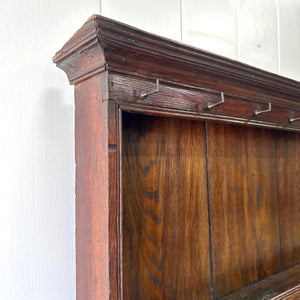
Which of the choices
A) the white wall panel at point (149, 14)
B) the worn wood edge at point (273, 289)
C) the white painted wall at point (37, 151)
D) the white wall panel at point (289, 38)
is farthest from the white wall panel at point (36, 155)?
the white wall panel at point (289, 38)

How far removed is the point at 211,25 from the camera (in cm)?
121

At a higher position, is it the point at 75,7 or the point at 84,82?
the point at 75,7

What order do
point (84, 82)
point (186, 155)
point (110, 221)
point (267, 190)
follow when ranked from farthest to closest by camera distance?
point (267, 190) < point (186, 155) < point (84, 82) < point (110, 221)

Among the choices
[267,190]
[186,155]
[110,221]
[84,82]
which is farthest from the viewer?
[267,190]

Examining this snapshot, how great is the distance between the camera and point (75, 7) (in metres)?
0.85

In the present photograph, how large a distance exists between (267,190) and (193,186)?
1.36ft

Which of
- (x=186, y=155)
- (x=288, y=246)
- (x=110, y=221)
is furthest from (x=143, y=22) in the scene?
(x=288, y=246)

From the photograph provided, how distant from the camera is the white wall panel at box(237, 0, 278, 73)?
1.33 meters

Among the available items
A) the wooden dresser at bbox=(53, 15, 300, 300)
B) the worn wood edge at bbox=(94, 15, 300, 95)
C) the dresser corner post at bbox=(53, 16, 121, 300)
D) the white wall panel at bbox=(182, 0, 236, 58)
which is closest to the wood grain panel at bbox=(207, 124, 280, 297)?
the wooden dresser at bbox=(53, 15, 300, 300)

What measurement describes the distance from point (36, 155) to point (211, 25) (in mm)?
871

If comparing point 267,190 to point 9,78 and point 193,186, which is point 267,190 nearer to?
point 193,186

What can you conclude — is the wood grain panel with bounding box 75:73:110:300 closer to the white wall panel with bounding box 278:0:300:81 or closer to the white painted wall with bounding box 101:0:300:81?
the white painted wall with bounding box 101:0:300:81

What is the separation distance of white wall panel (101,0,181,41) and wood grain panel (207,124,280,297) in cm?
39

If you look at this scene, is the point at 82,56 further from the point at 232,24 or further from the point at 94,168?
the point at 232,24
